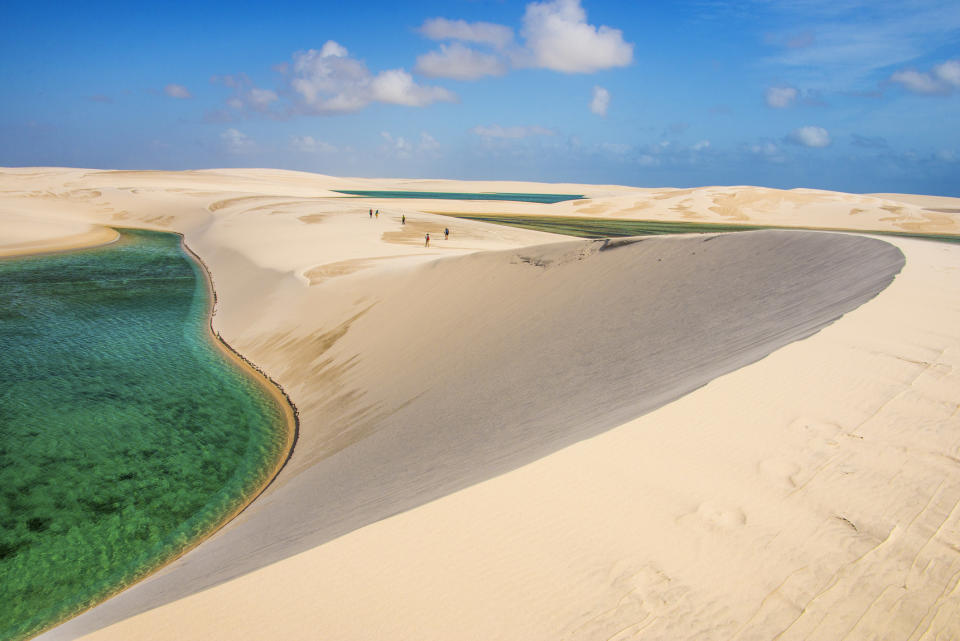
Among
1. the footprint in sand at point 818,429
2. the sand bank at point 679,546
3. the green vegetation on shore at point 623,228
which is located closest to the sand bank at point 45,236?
the green vegetation on shore at point 623,228

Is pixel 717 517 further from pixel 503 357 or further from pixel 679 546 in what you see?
pixel 503 357

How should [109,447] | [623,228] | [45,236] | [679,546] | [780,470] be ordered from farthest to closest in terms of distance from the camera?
[623,228], [45,236], [109,447], [780,470], [679,546]

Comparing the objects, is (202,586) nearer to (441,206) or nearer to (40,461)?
(40,461)

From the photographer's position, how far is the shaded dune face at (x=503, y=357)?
528 cm

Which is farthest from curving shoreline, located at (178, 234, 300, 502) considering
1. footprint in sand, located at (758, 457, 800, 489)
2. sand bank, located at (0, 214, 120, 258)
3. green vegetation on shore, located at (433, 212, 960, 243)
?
green vegetation on shore, located at (433, 212, 960, 243)

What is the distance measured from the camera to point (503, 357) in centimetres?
979

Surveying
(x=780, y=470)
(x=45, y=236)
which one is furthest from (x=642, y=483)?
(x=45, y=236)

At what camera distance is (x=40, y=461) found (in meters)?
8.07

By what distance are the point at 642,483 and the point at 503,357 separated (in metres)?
5.97

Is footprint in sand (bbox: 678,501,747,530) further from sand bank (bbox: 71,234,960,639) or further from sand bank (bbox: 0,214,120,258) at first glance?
sand bank (bbox: 0,214,120,258)

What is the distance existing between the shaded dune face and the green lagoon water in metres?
0.77

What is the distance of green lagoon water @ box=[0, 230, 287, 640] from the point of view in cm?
613

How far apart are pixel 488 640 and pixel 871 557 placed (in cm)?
200

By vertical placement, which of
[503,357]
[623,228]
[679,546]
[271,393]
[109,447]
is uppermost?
[623,228]
